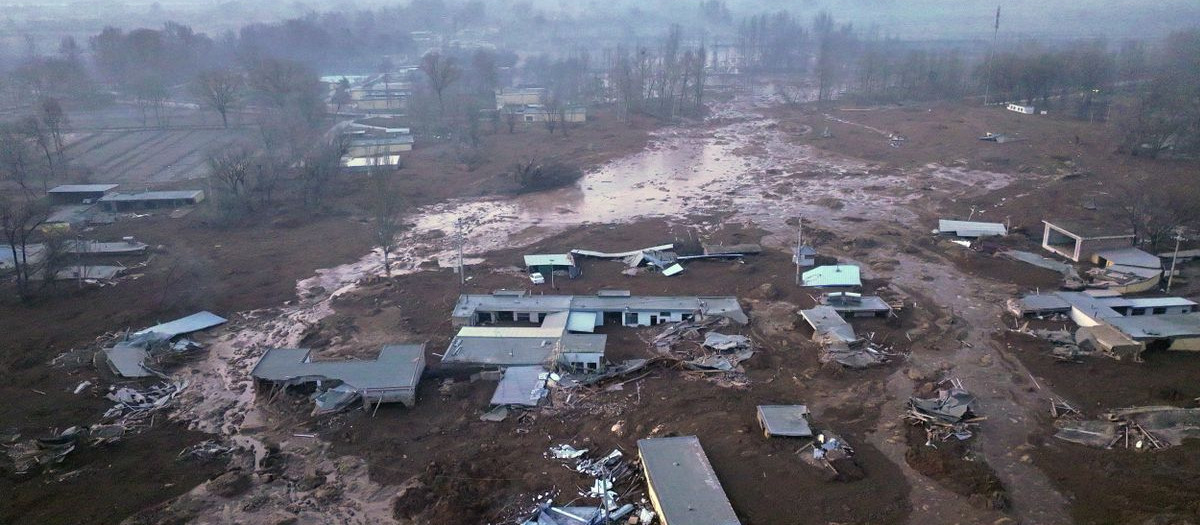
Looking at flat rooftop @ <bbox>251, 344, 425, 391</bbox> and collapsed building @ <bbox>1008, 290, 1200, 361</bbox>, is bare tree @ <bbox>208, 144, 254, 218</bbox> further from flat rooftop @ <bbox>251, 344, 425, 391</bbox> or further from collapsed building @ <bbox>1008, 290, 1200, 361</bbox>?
collapsed building @ <bbox>1008, 290, 1200, 361</bbox>

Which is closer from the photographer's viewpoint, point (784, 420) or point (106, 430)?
point (784, 420)

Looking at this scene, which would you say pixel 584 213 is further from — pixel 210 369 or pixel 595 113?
pixel 595 113

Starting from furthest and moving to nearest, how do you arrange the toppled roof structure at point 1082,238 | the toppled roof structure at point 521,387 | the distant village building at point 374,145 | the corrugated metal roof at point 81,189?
1. the distant village building at point 374,145
2. the corrugated metal roof at point 81,189
3. the toppled roof structure at point 1082,238
4. the toppled roof structure at point 521,387

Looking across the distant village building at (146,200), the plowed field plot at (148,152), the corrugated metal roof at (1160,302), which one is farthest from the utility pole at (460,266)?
the corrugated metal roof at (1160,302)

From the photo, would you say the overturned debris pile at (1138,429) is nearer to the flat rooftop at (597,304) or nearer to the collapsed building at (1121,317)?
the collapsed building at (1121,317)

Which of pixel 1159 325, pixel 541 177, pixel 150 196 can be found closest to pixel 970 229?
pixel 1159 325

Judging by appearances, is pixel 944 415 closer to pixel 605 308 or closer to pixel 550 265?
pixel 605 308
